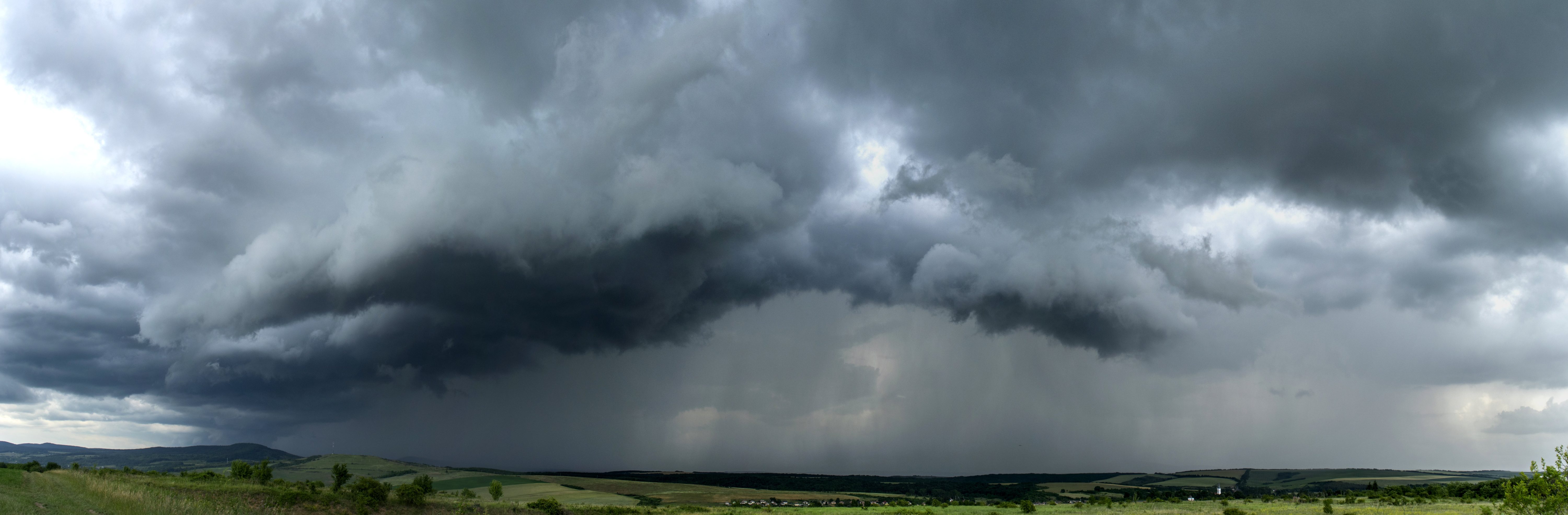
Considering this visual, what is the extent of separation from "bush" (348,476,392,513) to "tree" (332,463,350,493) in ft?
3.86

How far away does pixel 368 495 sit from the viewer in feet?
303

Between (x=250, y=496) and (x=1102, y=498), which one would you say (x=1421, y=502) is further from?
(x=250, y=496)

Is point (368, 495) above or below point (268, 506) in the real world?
below

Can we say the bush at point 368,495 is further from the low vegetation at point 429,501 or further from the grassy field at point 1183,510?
the grassy field at point 1183,510

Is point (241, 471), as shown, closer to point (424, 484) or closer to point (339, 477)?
point (339, 477)

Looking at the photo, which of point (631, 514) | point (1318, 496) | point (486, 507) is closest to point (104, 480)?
point (486, 507)

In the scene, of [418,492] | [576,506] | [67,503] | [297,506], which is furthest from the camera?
[576,506]

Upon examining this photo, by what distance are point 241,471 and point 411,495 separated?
4347 centimetres

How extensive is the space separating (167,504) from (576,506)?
74.3 metres

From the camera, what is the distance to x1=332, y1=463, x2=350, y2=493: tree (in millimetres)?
93250

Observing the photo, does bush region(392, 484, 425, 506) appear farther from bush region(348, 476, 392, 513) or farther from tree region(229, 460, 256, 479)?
tree region(229, 460, 256, 479)

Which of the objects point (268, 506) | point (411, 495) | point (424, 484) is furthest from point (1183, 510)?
point (268, 506)

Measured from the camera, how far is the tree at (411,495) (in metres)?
96.3

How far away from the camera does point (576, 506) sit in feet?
442
